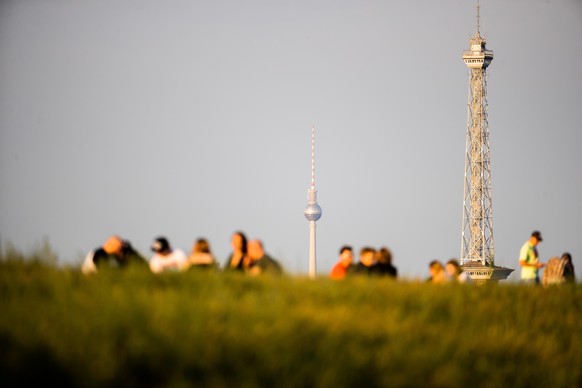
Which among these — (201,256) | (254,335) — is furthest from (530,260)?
(254,335)

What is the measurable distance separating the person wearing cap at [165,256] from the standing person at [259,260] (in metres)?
1.11

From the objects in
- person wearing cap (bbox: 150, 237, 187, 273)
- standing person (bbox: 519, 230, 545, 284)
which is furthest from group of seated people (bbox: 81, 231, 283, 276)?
standing person (bbox: 519, 230, 545, 284)

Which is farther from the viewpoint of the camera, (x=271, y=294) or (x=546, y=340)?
(x=546, y=340)

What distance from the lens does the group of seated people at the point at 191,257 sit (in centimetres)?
2662

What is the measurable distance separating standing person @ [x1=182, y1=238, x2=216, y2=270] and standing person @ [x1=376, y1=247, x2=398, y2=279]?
138 inches

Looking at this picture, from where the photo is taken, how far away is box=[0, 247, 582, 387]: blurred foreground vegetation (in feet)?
63.6

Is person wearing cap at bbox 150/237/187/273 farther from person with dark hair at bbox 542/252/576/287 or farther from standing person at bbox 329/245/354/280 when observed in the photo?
person with dark hair at bbox 542/252/576/287

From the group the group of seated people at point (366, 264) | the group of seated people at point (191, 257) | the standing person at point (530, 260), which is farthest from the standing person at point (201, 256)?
the standing person at point (530, 260)

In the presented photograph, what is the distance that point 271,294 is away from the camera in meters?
23.9

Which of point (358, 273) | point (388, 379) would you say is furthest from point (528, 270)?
point (388, 379)

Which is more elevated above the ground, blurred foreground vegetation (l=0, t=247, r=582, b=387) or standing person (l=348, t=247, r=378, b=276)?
standing person (l=348, t=247, r=378, b=276)

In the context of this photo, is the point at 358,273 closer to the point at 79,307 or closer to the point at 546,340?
the point at 546,340

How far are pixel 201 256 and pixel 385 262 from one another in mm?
3976

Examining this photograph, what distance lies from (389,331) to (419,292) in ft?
14.4
